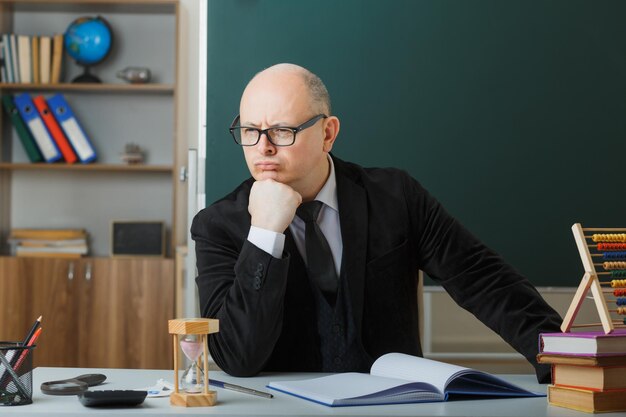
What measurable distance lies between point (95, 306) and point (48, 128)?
40.3 inches

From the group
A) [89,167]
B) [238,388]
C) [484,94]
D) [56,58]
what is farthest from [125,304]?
[238,388]

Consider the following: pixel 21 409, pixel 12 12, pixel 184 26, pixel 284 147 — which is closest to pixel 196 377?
pixel 21 409

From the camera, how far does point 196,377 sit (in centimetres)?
137

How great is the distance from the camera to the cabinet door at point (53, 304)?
4.38 m

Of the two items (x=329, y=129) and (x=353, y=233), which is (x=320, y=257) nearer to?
(x=353, y=233)

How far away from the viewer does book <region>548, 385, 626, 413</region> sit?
1.25m

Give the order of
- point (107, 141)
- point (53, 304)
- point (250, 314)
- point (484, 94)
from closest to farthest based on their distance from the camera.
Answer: point (250, 314) → point (484, 94) → point (53, 304) → point (107, 141)

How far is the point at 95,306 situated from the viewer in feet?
14.5

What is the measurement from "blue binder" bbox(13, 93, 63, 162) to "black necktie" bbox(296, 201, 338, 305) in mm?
2964

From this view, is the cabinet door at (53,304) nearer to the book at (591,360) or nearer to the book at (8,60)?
the book at (8,60)

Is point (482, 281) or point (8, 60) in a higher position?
point (8, 60)

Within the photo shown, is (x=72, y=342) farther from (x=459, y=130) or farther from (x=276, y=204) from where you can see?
(x=276, y=204)

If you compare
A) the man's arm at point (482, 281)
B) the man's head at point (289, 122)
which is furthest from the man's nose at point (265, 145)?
the man's arm at point (482, 281)

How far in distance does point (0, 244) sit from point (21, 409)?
3742 millimetres
